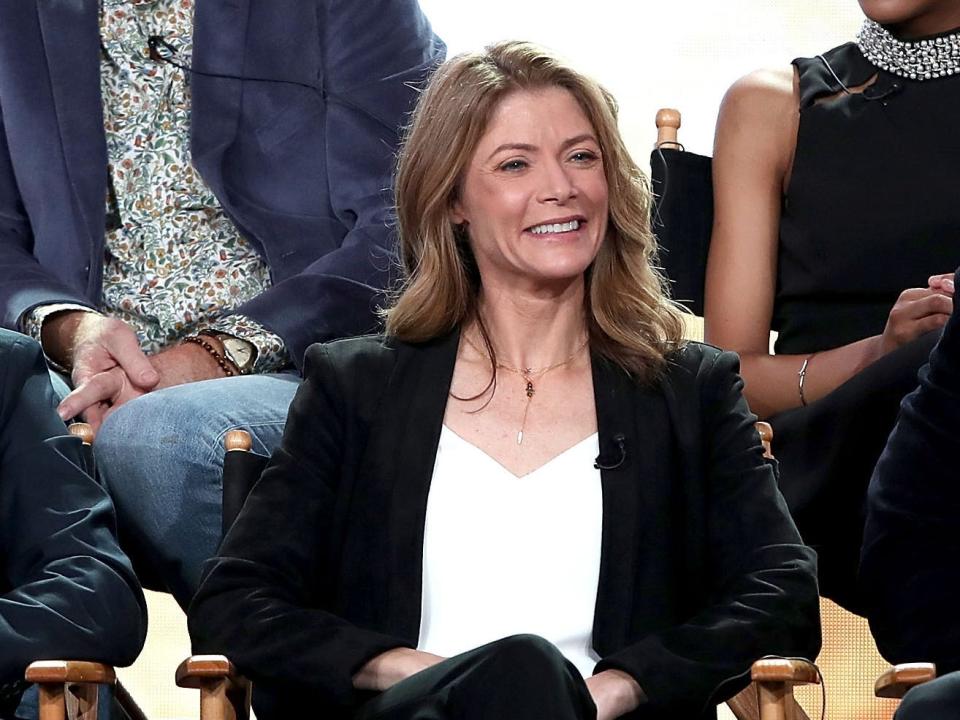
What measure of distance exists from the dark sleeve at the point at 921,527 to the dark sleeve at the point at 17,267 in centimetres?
130

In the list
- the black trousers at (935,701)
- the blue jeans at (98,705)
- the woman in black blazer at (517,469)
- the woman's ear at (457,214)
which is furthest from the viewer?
the woman's ear at (457,214)

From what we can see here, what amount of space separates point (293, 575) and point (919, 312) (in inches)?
36.2

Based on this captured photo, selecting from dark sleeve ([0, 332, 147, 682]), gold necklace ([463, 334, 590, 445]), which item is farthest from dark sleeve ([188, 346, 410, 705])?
gold necklace ([463, 334, 590, 445])

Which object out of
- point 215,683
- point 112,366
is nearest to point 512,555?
point 215,683

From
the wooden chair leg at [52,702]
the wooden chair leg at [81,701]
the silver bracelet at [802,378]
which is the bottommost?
the wooden chair leg at [81,701]

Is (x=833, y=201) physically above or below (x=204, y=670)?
above

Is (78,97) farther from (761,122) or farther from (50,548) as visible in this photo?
(761,122)

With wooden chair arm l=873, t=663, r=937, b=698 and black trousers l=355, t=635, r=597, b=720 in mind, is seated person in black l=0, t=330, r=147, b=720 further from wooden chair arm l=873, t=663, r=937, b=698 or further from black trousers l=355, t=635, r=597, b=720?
wooden chair arm l=873, t=663, r=937, b=698

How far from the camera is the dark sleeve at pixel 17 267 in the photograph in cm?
276

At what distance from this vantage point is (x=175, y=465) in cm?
246

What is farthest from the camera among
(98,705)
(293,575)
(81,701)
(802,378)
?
(802,378)

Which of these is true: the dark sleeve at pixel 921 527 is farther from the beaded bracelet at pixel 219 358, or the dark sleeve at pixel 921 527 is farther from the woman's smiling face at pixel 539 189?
the beaded bracelet at pixel 219 358

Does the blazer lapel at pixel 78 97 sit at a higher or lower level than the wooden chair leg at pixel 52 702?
higher

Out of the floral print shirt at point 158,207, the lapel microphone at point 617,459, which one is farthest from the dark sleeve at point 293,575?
the floral print shirt at point 158,207
